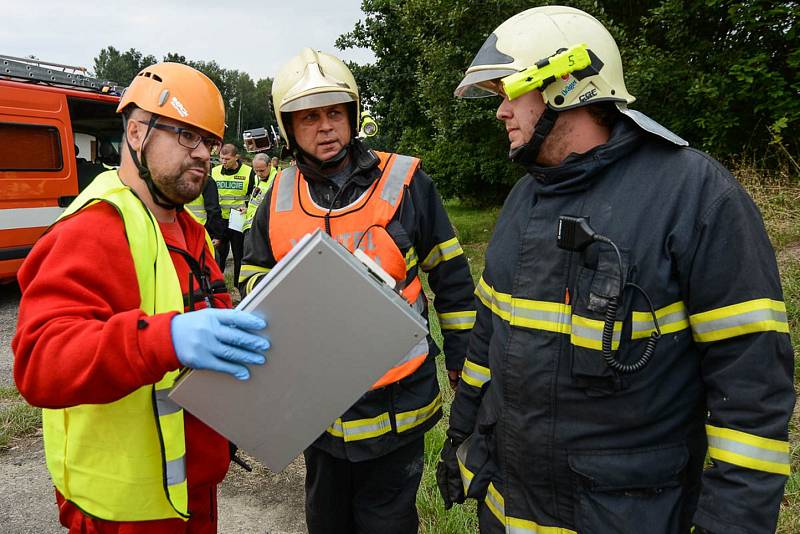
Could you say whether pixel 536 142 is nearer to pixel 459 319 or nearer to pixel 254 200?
pixel 459 319

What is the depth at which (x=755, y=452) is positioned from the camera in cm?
135

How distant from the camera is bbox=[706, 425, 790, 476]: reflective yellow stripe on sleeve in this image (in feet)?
4.39

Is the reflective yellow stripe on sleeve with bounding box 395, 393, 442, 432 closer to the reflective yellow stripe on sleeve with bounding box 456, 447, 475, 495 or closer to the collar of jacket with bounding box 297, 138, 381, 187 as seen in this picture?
the reflective yellow stripe on sleeve with bounding box 456, 447, 475, 495

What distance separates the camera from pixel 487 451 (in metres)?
1.86

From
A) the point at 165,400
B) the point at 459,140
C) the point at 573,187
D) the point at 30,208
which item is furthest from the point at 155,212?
the point at 459,140

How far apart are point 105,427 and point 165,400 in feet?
0.58

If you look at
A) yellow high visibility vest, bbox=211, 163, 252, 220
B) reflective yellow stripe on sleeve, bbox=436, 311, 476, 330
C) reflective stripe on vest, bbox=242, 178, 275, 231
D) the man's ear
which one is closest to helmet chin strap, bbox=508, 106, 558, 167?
reflective yellow stripe on sleeve, bbox=436, 311, 476, 330

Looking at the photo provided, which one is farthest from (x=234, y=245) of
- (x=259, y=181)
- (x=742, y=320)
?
(x=742, y=320)

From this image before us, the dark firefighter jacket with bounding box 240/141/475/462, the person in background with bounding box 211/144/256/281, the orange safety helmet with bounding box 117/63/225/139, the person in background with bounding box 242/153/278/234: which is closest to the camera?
the orange safety helmet with bounding box 117/63/225/139

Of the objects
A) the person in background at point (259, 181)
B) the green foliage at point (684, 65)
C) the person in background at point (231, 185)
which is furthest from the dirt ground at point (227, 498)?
the green foliage at point (684, 65)

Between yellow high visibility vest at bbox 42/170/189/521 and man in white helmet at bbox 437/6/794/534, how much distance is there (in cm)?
97

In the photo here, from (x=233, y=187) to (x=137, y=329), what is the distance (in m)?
7.24

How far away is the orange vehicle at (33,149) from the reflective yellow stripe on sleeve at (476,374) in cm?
745

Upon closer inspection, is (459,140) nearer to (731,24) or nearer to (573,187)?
(731,24)
